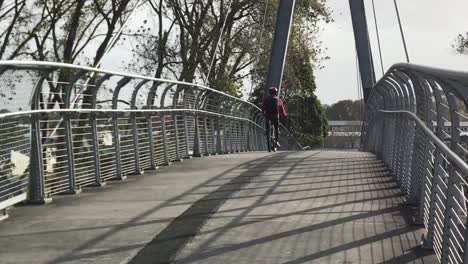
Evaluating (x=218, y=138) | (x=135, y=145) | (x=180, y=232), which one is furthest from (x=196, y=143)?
(x=180, y=232)

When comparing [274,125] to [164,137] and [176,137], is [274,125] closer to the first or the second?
[176,137]

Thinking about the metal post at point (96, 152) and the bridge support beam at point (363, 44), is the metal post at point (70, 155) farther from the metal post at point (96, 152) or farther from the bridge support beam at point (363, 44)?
the bridge support beam at point (363, 44)

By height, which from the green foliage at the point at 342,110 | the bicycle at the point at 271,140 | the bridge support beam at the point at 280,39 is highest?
the bridge support beam at the point at 280,39

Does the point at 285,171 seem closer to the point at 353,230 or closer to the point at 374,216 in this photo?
the point at 374,216

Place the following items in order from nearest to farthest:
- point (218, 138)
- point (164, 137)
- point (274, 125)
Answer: point (164, 137) < point (218, 138) < point (274, 125)

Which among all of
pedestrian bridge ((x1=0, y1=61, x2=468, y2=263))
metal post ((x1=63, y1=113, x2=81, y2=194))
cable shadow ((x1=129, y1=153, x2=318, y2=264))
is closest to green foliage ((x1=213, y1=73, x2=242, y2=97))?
pedestrian bridge ((x1=0, y1=61, x2=468, y2=263))

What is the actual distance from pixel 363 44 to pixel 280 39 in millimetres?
5622

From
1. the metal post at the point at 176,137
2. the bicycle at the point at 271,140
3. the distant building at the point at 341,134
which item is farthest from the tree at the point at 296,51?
the distant building at the point at 341,134

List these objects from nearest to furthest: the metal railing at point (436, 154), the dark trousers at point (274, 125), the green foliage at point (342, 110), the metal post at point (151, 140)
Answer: the metal railing at point (436, 154) < the metal post at point (151, 140) < the dark trousers at point (274, 125) < the green foliage at point (342, 110)

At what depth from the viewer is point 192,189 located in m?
7.72

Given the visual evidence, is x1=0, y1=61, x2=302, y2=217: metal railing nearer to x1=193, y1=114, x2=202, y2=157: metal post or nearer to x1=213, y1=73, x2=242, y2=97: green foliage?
x1=193, y1=114, x2=202, y2=157: metal post

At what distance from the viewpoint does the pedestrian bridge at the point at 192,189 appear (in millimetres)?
4617

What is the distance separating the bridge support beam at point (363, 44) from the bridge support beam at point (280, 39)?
14.4 feet

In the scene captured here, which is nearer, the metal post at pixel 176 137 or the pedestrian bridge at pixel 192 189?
the pedestrian bridge at pixel 192 189
